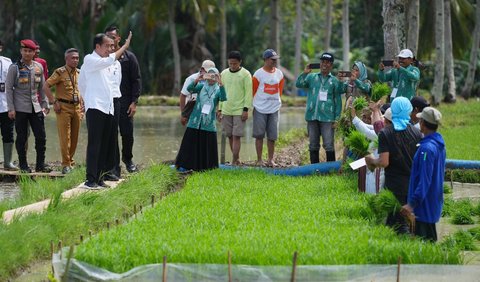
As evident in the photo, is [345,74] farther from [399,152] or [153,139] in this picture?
[153,139]

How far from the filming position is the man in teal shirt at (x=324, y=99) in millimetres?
15508

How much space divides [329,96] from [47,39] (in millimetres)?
32804

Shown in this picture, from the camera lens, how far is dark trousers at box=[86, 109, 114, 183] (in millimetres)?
12648

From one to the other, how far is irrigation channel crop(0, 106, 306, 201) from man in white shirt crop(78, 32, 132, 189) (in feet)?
4.01

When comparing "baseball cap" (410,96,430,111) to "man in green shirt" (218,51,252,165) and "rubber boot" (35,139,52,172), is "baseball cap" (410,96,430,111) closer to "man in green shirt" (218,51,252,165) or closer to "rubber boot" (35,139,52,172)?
"man in green shirt" (218,51,252,165)

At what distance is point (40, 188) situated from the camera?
1251cm

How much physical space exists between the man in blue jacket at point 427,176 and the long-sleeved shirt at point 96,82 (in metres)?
4.66

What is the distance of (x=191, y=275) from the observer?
26.1 feet

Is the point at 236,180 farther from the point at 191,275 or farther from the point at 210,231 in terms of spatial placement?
the point at 191,275

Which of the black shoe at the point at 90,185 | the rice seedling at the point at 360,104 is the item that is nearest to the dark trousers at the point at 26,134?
the black shoe at the point at 90,185

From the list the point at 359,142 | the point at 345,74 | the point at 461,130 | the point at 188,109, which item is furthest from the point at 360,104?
the point at 461,130

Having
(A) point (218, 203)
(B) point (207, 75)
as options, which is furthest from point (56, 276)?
(B) point (207, 75)

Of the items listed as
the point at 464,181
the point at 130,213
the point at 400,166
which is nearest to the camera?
the point at 400,166

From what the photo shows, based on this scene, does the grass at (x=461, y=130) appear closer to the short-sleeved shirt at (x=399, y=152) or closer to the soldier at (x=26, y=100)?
the short-sleeved shirt at (x=399, y=152)
